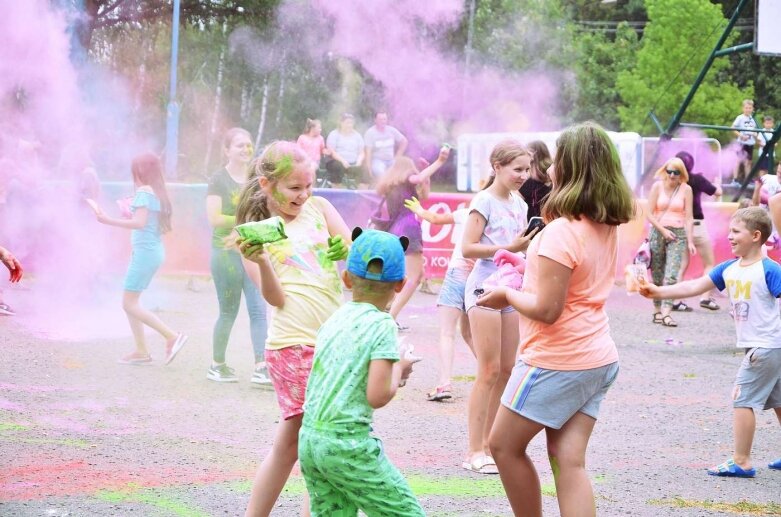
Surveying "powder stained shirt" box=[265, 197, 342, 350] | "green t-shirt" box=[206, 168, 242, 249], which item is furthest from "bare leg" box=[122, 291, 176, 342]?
"powder stained shirt" box=[265, 197, 342, 350]

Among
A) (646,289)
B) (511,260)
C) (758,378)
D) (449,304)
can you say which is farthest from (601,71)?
(511,260)

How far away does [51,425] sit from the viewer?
231 inches

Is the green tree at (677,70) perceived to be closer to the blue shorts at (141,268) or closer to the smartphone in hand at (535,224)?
the blue shorts at (141,268)

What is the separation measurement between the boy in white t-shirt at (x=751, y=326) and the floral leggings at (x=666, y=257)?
212 inches

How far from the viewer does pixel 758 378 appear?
5.34 meters

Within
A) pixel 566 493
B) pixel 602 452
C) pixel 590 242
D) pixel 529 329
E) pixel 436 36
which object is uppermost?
pixel 436 36

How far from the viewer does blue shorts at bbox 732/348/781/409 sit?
5.34 meters

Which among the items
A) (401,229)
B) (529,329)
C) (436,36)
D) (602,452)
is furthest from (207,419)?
(436,36)

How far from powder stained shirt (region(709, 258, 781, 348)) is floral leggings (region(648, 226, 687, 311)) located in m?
5.37

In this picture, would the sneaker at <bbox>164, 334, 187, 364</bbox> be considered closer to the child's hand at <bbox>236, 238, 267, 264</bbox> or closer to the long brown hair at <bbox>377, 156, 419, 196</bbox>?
the long brown hair at <bbox>377, 156, 419, 196</bbox>

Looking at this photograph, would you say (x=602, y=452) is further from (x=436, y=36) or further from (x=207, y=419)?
(x=436, y=36)

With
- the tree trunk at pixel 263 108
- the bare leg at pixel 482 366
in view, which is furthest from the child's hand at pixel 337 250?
the tree trunk at pixel 263 108

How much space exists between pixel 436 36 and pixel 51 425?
17.2m

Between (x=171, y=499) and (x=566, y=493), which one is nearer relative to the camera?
(x=566, y=493)
